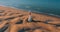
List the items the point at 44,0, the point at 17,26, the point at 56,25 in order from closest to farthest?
the point at 17,26, the point at 56,25, the point at 44,0

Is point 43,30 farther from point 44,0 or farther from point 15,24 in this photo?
point 44,0

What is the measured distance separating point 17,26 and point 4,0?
19238 millimetres

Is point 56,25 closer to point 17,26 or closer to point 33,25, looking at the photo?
point 33,25

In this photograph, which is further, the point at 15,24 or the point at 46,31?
the point at 15,24

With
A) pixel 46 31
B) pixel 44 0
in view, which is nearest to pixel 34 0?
pixel 44 0

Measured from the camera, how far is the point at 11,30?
986 cm

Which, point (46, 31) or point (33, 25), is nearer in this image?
point (46, 31)

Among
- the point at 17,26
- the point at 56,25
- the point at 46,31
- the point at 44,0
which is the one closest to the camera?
the point at 46,31

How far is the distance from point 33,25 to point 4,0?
1923cm

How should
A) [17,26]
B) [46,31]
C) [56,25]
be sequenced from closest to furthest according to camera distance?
[46,31] < [17,26] < [56,25]

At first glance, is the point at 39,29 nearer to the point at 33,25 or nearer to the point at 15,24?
the point at 33,25

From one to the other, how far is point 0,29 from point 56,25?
4.32m

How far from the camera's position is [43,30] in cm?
991

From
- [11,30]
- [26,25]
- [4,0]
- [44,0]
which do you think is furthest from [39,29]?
[4,0]
